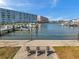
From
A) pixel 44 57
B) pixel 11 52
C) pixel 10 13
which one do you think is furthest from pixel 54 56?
pixel 10 13

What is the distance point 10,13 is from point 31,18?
3974cm

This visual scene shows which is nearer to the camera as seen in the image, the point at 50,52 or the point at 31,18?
the point at 50,52

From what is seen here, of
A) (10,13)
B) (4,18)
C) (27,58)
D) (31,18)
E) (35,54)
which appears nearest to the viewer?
(27,58)

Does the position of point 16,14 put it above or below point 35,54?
above

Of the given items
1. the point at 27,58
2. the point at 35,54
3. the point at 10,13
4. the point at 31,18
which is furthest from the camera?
the point at 31,18

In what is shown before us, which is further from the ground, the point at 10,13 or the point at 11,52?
the point at 10,13

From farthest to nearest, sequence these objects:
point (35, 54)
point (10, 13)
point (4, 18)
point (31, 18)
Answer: point (31, 18) < point (10, 13) < point (4, 18) < point (35, 54)

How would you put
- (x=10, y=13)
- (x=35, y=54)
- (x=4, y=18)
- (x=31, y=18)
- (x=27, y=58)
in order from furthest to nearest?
(x=31, y=18)
(x=10, y=13)
(x=4, y=18)
(x=35, y=54)
(x=27, y=58)

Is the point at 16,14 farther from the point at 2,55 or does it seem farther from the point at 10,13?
the point at 2,55

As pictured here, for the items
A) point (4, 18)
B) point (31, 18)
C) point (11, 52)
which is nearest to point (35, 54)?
point (11, 52)

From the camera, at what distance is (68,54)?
11.8m

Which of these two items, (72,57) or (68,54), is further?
(68,54)

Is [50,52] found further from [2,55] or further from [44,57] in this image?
[2,55]

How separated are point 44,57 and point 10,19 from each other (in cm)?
10941
